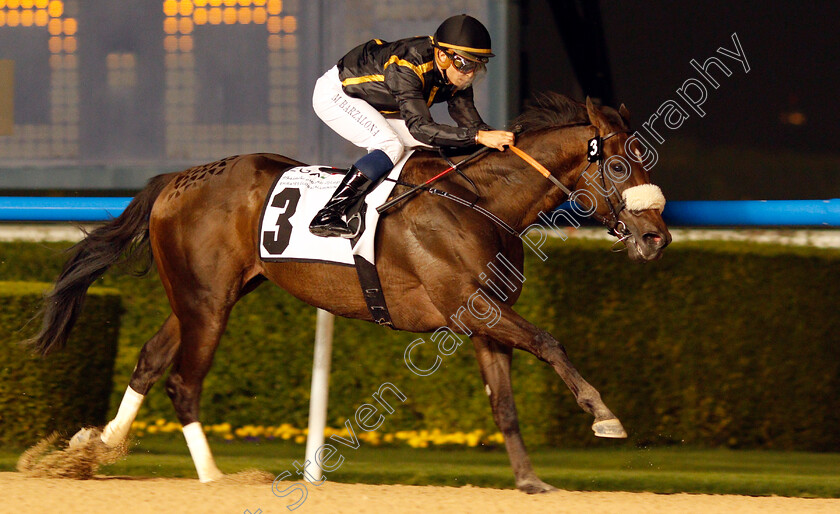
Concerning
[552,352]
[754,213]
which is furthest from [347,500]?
[754,213]

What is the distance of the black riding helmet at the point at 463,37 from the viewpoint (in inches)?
158

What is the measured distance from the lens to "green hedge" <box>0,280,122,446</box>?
16.4ft

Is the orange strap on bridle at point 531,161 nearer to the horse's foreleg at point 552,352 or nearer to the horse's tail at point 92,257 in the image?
the horse's foreleg at point 552,352

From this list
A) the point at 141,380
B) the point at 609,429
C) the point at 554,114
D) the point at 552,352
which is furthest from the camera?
the point at 141,380

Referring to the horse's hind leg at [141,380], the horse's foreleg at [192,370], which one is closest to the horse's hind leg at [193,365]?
the horse's foreleg at [192,370]

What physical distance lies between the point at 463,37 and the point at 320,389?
5.03 feet

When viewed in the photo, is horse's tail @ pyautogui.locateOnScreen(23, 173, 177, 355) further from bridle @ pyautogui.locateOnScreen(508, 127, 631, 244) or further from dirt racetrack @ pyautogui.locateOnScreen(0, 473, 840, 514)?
bridle @ pyautogui.locateOnScreen(508, 127, 631, 244)

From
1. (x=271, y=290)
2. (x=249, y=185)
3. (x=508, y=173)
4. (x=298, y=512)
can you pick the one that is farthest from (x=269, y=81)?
(x=298, y=512)

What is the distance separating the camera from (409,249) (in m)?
4.16

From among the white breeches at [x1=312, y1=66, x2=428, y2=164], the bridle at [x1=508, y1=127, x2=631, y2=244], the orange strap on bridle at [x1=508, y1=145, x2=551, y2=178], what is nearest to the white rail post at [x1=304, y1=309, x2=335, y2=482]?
the white breeches at [x1=312, y1=66, x2=428, y2=164]

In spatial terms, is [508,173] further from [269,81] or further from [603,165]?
[269,81]

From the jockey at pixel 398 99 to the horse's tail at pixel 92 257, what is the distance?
924 mm

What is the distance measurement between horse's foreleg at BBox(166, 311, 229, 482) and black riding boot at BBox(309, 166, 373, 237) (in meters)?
0.69

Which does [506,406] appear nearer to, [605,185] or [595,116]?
[605,185]
